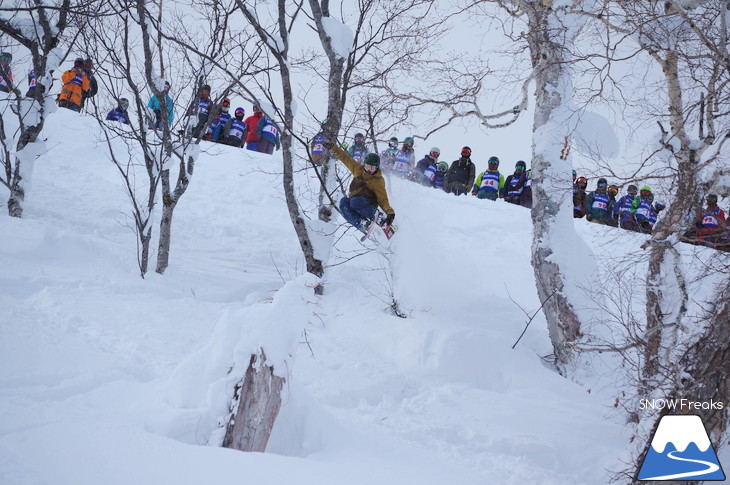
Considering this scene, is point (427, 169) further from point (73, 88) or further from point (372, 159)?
point (73, 88)

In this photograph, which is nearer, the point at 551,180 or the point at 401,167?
the point at 551,180

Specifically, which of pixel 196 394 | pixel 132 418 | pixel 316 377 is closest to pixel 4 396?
pixel 132 418

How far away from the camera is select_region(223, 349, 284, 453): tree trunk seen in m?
3.28

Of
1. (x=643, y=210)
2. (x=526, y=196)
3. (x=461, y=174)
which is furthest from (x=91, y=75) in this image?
(x=643, y=210)

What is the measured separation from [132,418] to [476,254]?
29.2 ft

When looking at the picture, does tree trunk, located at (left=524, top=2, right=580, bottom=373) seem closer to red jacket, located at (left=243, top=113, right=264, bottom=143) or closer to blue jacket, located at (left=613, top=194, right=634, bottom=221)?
blue jacket, located at (left=613, top=194, right=634, bottom=221)

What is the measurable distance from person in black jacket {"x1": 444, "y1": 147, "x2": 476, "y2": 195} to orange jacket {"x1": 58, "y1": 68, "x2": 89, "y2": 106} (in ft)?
30.8

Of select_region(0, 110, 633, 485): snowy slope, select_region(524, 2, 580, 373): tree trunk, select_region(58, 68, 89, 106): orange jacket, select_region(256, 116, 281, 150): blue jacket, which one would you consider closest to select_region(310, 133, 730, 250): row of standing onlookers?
select_region(256, 116, 281, 150): blue jacket

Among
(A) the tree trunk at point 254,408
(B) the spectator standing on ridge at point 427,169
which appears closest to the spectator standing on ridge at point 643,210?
(B) the spectator standing on ridge at point 427,169

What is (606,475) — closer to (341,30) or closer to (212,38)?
(341,30)

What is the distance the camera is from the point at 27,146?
8.11 metres

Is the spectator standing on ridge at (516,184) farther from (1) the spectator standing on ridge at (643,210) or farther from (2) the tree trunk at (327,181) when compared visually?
(2) the tree trunk at (327,181)

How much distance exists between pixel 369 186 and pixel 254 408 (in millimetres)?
4285

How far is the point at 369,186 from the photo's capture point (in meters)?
7.16
